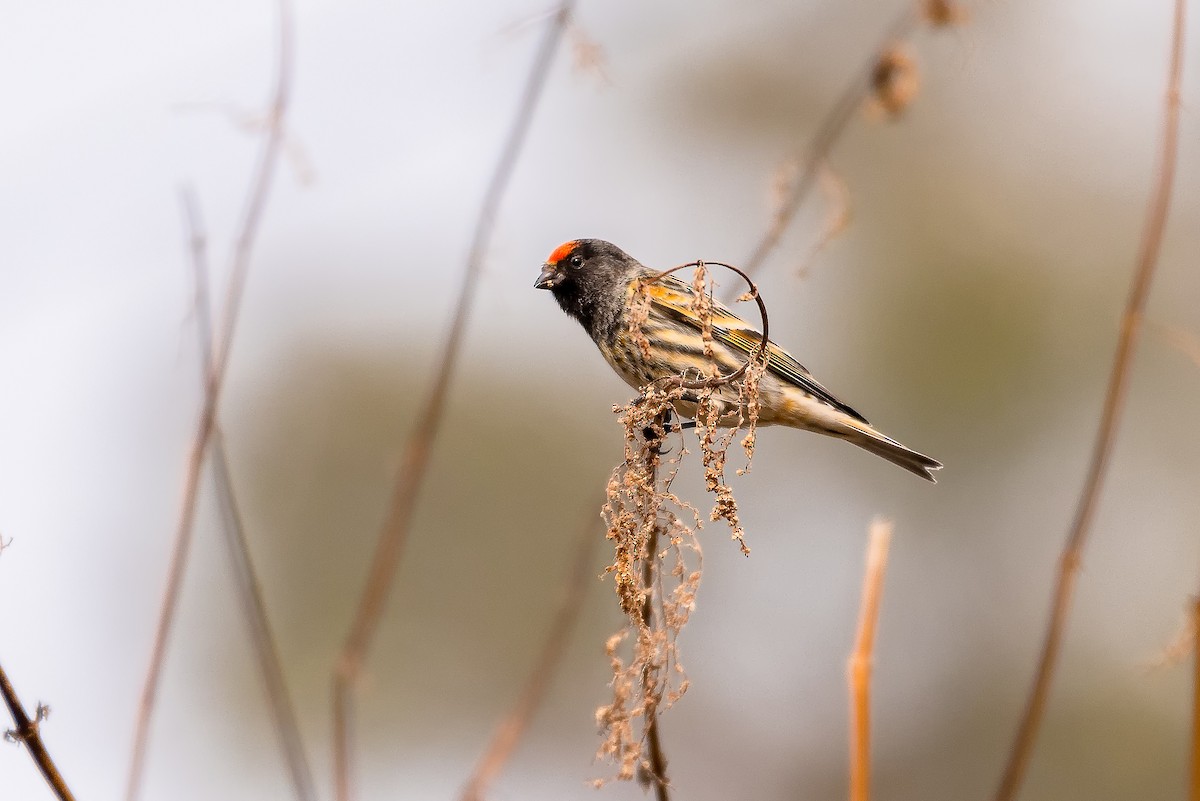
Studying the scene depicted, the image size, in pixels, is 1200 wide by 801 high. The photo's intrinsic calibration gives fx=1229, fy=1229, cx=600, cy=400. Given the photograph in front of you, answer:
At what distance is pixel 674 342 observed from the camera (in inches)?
201

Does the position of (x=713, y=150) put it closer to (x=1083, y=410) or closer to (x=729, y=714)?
(x=1083, y=410)

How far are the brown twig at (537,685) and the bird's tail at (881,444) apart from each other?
2249 mm

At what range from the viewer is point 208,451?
2.61m

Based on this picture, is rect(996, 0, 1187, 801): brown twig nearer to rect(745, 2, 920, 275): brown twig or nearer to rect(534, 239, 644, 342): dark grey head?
rect(745, 2, 920, 275): brown twig

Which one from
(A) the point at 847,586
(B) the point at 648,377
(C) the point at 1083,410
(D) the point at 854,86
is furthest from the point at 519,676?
(D) the point at 854,86

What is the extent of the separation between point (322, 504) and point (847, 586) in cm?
679

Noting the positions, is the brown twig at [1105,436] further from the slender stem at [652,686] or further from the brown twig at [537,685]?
the brown twig at [537,685]

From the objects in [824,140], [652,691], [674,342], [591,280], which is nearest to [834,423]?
[674,342]

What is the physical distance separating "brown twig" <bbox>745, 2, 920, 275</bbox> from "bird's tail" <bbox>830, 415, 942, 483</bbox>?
1504 mm

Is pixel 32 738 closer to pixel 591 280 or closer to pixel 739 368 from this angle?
pixel 739 368

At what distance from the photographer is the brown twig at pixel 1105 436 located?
2.20 metres

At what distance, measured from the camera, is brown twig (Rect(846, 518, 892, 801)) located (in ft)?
6.25

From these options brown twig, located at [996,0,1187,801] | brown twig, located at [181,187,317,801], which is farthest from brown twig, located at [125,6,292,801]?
brown twig, located at [996,0,1187,801]

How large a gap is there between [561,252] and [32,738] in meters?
4.06
